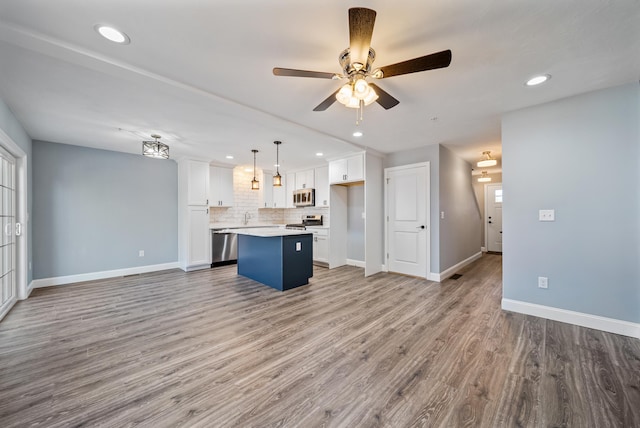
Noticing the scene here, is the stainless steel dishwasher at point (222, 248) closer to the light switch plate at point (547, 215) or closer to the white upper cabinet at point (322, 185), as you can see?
the white upper cabinet at point (322, 185)

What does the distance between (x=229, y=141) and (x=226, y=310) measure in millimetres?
2694

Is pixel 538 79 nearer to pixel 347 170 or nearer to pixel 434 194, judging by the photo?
pixel 434 194

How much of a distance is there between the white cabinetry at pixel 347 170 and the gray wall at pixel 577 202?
238 centimetres

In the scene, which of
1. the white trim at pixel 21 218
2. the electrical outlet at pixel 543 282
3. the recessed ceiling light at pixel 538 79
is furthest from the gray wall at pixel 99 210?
the electrical outlet at pixel 543 282

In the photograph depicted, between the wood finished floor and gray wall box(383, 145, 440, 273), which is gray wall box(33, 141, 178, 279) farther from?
gray wall box(383, 145, 440, 273)

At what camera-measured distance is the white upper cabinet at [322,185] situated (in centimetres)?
613

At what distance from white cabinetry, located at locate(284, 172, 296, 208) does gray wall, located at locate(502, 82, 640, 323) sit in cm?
486

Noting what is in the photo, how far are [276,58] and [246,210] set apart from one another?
522cm

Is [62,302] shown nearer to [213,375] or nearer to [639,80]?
[213,375]

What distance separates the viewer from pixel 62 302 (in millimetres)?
3457

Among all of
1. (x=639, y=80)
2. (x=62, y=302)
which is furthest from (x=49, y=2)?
(x=639, y=80)

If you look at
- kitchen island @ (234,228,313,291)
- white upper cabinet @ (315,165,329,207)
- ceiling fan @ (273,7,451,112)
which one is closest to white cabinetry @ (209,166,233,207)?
kitchen island @ (234,228,313,291)

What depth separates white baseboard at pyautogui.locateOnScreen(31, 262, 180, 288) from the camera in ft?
13.7

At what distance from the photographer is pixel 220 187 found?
602 cm
